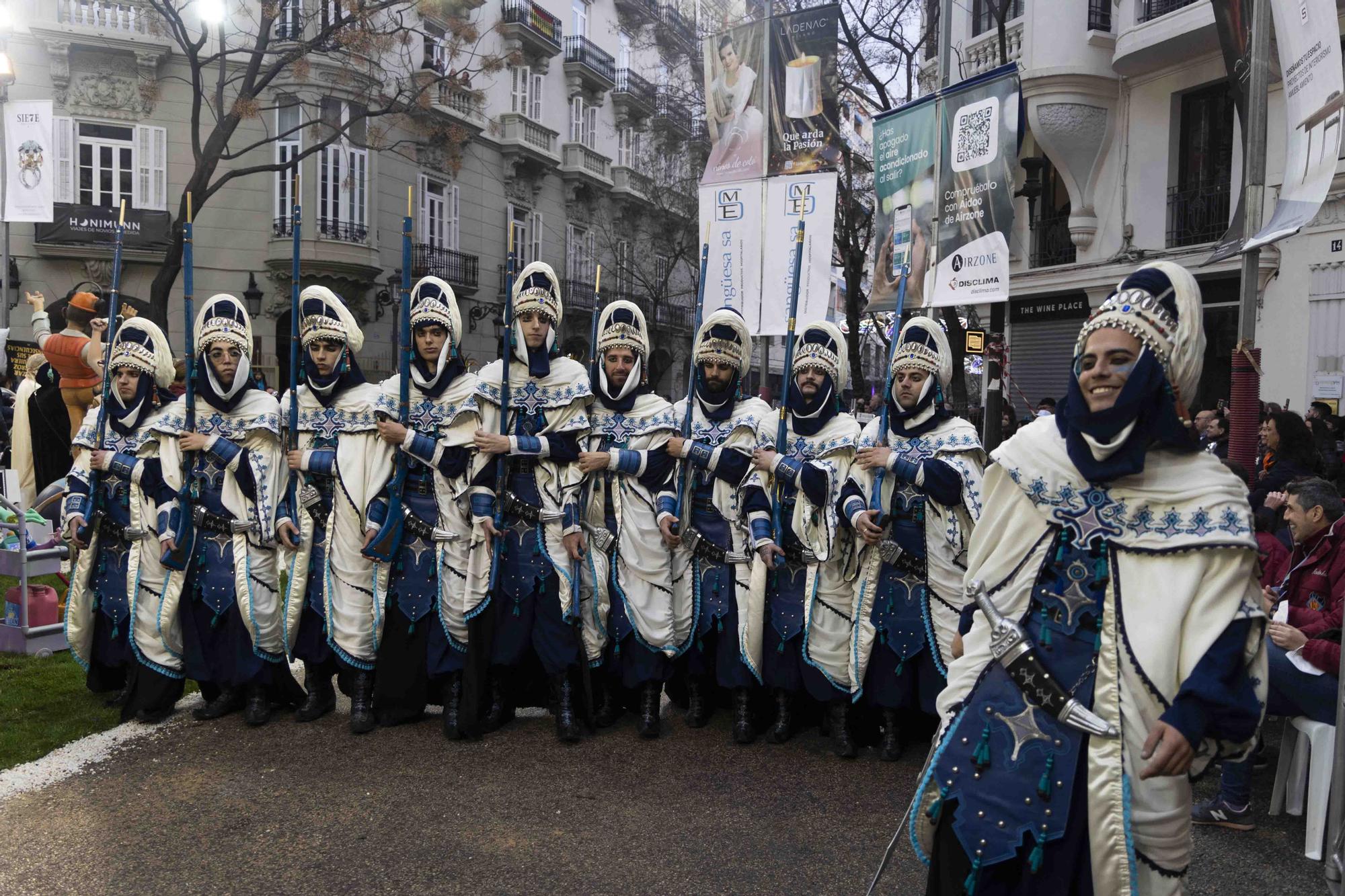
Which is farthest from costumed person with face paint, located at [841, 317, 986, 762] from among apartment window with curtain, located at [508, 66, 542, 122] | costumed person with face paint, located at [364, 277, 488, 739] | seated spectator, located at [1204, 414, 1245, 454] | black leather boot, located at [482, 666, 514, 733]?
apartment window with curtain, located at [508, 66, 542, 122]

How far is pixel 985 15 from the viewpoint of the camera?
56.7ft

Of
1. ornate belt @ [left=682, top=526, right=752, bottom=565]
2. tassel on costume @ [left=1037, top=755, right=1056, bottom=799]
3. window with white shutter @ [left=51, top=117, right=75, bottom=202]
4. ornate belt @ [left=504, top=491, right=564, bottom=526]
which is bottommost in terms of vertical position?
tassel on costume @ [left=1037, top=755, right=1056, bottom=799]

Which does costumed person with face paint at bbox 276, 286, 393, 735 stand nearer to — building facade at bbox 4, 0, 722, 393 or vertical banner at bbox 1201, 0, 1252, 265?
vertical banner at bbox 1201, 0, 1252, 265

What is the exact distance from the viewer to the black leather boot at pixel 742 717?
5.18m

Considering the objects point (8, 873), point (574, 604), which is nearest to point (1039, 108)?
point (574, 604)

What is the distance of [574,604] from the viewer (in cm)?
514

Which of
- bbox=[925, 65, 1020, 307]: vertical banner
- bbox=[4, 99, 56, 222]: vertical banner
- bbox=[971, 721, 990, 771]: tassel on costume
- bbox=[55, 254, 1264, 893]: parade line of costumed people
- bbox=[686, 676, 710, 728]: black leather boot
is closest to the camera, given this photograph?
bbox=[971, 721, 990, 771]: tassel on costume

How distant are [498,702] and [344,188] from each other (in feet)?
60.1

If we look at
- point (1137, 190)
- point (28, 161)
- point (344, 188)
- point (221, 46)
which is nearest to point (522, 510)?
point (28, 161)

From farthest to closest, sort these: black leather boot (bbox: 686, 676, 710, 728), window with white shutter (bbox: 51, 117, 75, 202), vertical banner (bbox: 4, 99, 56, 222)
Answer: window with white shutter (bbox: 51, 117, 75, 202)
vertical banner (bbox: 4, 99, 56, 222)
black leather boot (bbox: 686, 676, 710, 728)

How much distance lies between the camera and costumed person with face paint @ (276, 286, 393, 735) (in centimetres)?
513

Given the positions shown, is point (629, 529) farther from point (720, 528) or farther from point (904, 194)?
point (904, 194)

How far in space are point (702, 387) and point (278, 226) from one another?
1800cm

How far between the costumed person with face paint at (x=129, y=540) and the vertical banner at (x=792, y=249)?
389cm
